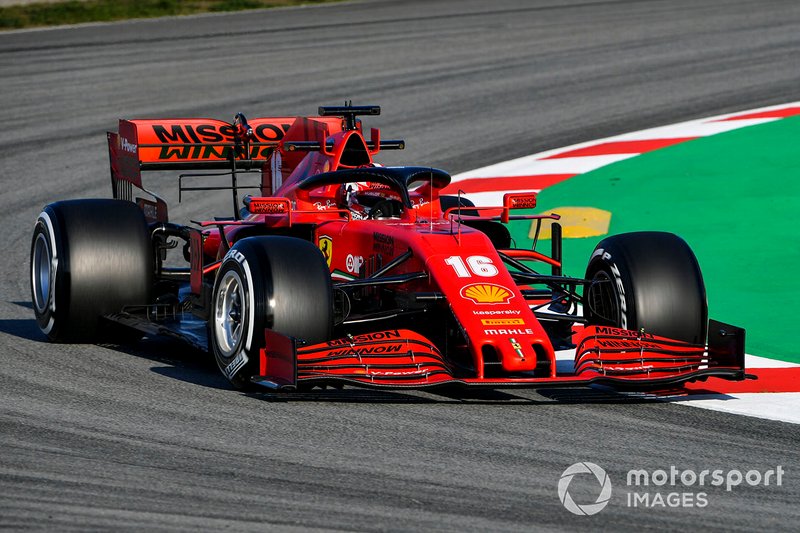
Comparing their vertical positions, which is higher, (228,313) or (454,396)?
(228,313)

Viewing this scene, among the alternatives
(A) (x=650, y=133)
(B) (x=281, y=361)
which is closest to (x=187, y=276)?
(B) (x=281, y=361)

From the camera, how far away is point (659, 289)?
842 centimetres

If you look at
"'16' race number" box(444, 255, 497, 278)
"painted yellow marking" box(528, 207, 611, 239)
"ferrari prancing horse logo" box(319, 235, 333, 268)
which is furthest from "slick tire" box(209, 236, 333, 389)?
"painted yellow marking" box(528, 207, 611, 239)

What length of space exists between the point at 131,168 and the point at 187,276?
1.56 meters

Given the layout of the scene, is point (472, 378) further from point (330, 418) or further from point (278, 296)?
point (278, 296)

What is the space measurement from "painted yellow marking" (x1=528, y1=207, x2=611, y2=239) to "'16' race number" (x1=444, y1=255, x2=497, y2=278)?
13.7 feet

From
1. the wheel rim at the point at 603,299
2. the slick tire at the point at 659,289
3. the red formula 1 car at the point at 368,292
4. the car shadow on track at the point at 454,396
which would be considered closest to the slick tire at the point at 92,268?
the red formula 1 car at the point at 368,292

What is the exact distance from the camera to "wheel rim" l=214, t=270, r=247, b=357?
830 centimetres

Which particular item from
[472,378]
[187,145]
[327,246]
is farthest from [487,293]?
[187,145]

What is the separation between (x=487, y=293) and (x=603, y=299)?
3.76 ft

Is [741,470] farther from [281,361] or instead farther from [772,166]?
[772,166]

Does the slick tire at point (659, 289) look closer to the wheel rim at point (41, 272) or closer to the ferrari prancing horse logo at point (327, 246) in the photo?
the ferrari prancing horse logo at point (327, 246)

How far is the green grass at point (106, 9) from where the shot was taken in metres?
25.6

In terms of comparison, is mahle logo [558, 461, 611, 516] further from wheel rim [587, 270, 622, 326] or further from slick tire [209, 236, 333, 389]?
wheel rim [587, 270, 622, 326]
